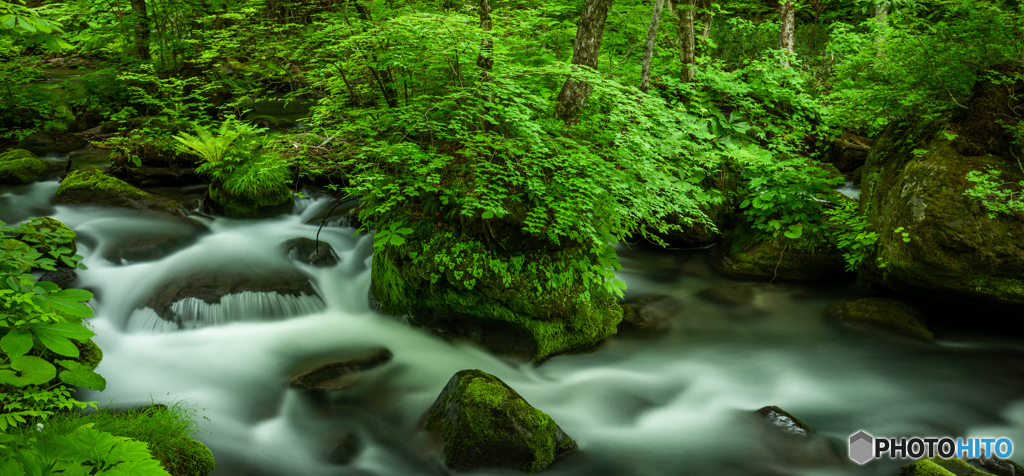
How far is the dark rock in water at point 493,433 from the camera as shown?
4020 mm

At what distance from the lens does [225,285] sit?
20.1 feet

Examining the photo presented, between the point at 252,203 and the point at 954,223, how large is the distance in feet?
29.6

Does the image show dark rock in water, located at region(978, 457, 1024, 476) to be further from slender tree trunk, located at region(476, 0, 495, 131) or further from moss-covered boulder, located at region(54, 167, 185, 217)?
moss-covered boulder, located at region(54, 167, 185, 217)

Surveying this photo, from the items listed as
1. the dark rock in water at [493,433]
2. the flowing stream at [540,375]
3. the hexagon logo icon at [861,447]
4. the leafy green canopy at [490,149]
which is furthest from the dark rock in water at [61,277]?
the hexagon logo icon at [861,447]

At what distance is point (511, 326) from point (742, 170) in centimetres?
480

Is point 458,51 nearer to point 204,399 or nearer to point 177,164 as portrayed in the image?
point 204,399

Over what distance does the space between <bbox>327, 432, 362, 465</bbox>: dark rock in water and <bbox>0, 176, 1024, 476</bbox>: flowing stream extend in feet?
0.08

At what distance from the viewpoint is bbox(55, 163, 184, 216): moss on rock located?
25.4 ft

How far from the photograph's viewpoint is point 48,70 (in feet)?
50.0

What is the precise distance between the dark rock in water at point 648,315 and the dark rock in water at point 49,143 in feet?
35.5

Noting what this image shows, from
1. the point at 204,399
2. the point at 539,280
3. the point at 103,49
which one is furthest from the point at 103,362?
the point at 103,49

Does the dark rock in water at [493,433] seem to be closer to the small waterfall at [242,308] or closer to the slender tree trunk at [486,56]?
the slender tree trunk at [486,56]

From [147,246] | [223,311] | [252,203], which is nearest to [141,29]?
[252,203]

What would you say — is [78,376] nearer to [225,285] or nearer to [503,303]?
[225,285]
